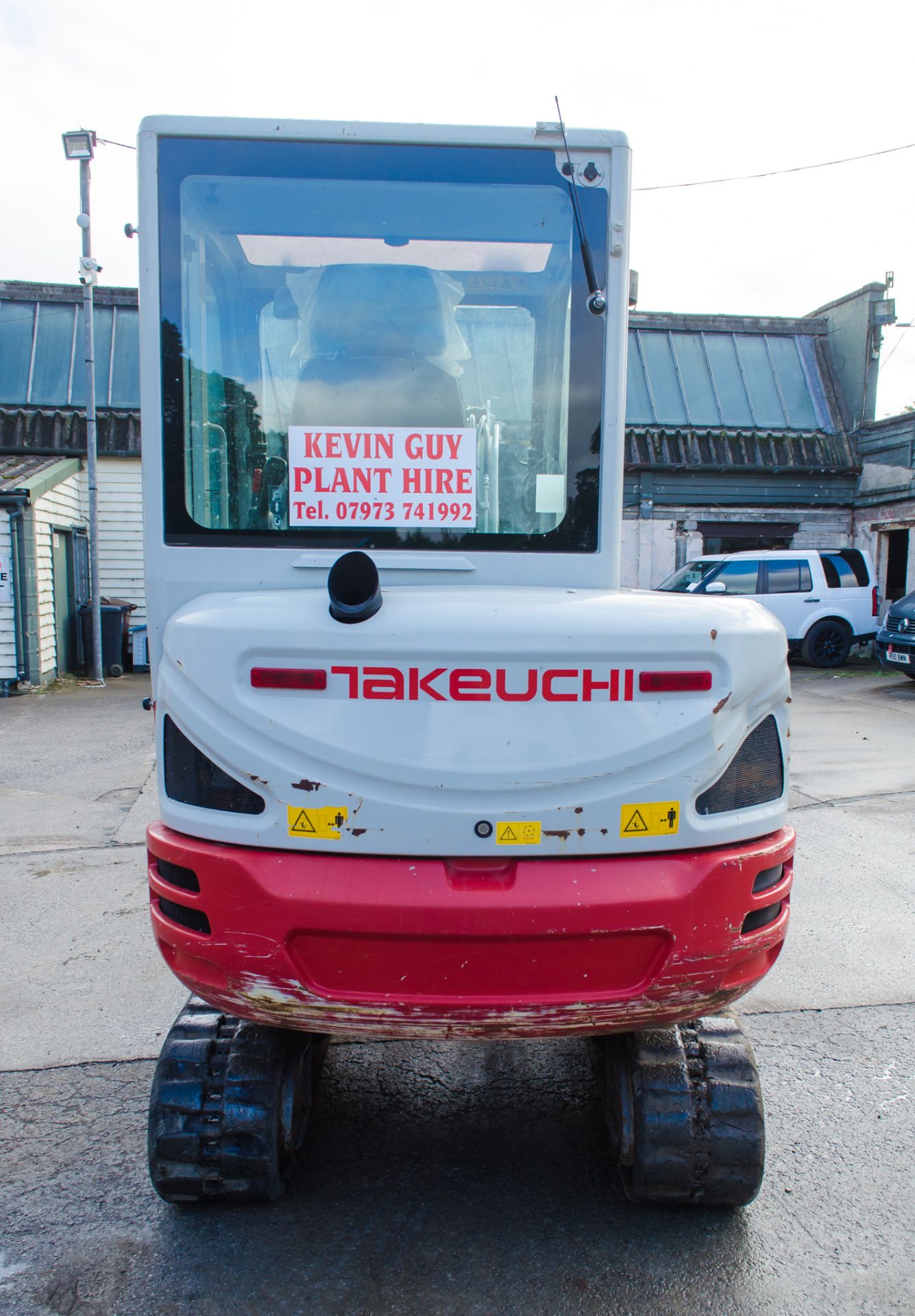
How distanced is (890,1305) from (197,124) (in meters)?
3.57

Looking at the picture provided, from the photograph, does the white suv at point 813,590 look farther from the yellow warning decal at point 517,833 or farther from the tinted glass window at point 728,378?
the yellow warning decal at point 517,833

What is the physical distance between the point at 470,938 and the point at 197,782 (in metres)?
0.74

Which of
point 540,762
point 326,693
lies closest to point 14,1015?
point 326,693

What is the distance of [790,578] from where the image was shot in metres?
15.3

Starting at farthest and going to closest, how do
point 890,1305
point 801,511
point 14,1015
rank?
point 801,511, point 14,1015, point 890,1305

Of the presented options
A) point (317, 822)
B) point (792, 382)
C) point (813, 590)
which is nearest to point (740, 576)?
point (813, 590)

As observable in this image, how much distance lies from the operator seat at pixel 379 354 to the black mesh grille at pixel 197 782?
100 centimetres

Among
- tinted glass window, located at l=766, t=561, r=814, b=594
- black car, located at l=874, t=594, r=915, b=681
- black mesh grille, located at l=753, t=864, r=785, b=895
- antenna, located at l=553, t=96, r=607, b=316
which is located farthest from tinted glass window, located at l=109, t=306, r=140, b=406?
black mesh grille, located at l=753, t=864, r=785, b=895

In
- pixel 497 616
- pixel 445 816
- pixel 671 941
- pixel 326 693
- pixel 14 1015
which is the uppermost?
pixel 497 616

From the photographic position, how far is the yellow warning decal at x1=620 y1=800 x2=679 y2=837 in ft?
6.81

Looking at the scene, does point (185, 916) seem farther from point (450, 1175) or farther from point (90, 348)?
point (90, 348)

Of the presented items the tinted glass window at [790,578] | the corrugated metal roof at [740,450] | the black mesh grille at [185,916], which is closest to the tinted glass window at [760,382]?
the corrugated metal roof at [740,450]

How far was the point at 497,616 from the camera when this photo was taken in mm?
2115

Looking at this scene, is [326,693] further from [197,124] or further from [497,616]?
[197,124]
